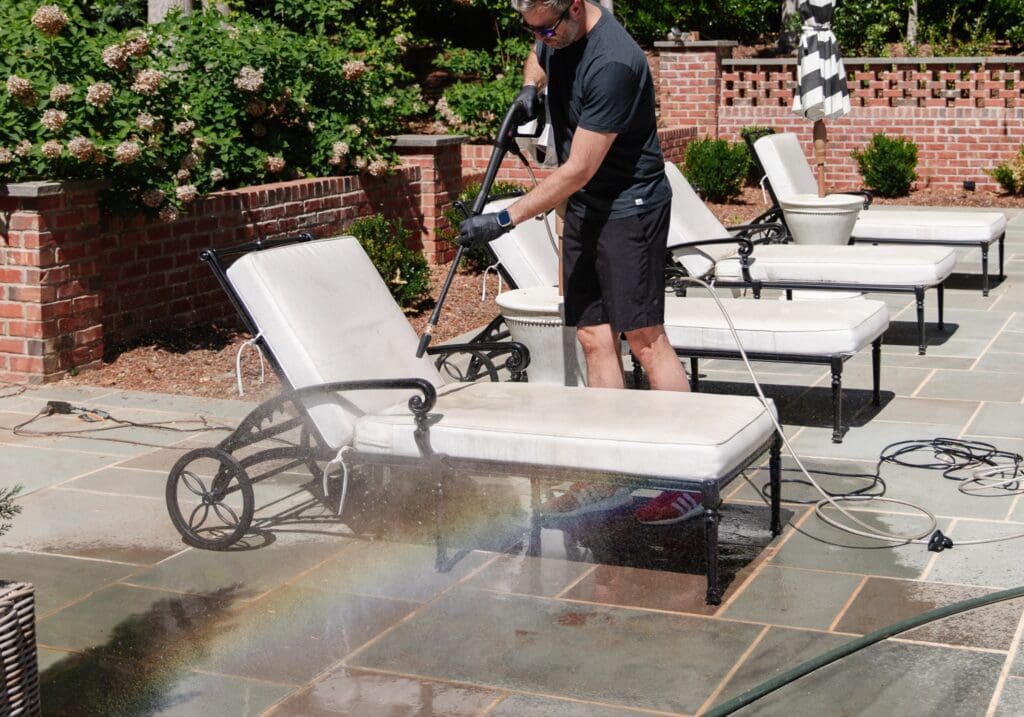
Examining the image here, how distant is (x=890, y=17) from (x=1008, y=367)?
63.8 ft

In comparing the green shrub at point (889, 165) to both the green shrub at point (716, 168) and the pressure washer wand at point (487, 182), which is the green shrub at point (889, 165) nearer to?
the green shrub at point (716, 168)

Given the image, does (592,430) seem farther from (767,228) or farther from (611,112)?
(767,228)

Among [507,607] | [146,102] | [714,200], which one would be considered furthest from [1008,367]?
[714,200]

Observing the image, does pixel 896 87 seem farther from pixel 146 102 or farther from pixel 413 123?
pixel 146 102

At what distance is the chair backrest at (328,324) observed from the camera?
5.53 meters

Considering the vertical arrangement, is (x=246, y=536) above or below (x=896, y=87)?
below

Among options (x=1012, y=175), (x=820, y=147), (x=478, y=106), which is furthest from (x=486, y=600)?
(x=1012, y=175)

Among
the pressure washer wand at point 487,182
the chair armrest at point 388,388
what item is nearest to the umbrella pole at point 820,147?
the pressure washer wand at point 487,182

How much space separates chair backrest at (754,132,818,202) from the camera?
1132 centimetres

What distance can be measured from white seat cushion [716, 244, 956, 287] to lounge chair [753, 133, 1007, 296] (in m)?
1.61

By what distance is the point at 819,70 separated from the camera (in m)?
12.1

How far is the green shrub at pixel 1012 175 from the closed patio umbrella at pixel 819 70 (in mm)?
5776

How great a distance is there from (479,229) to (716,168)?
38.6ft

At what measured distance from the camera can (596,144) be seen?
5125 millimetres
